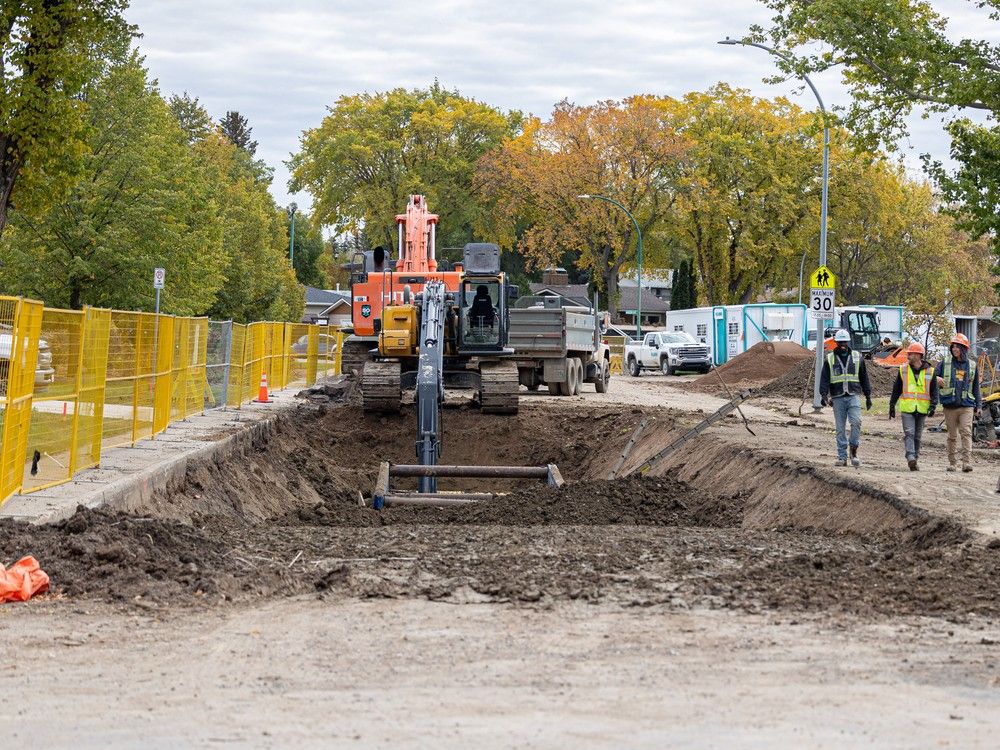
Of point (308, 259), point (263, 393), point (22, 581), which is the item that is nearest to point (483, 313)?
point (263, 393)

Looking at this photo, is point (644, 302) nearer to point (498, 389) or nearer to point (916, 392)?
point (498, 389)

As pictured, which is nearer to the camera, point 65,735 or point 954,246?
point 65,735

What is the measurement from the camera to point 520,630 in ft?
26.6

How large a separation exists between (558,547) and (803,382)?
3183 centimetres

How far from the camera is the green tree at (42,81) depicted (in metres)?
22.6

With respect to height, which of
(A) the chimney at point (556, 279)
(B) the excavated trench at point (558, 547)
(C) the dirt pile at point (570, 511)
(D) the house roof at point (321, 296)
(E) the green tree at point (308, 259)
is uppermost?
(E) the green tree at point (308, 259)

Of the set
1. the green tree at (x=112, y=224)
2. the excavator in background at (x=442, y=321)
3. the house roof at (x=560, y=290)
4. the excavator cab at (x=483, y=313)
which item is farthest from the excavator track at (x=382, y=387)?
the house roof at (x=560, y=290)

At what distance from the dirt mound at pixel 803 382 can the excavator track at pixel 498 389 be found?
15.4 m

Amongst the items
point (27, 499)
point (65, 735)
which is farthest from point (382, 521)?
point (65, 735)

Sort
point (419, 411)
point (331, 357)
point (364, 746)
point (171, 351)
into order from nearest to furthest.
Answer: point (364, 746) < point (171, 351) < point (419, 411) < point (331, 357)

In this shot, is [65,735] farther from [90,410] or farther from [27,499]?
[90,410]

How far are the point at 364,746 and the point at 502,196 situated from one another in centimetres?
6522

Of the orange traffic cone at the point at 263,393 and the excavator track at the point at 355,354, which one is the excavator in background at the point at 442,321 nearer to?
the excavator track at the point at 355,354

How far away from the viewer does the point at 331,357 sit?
152ft
